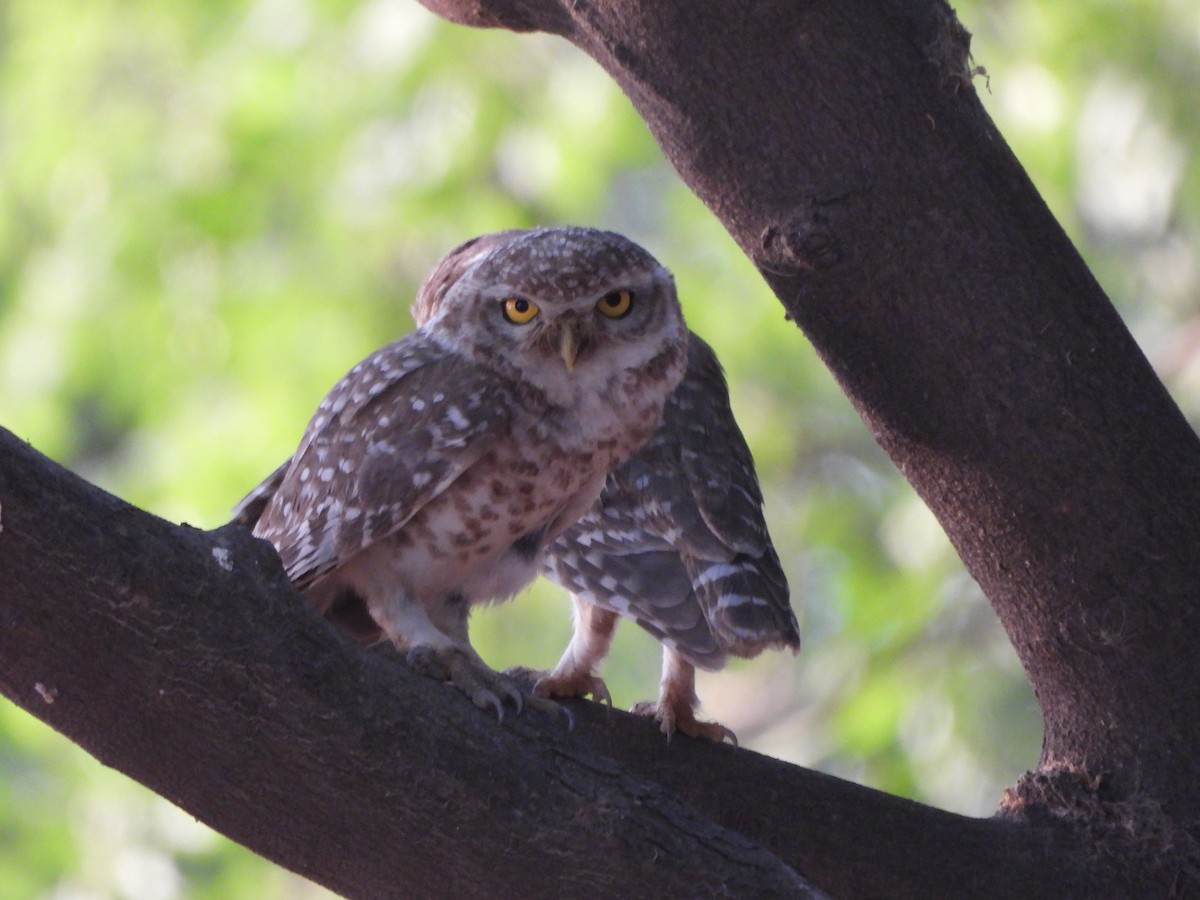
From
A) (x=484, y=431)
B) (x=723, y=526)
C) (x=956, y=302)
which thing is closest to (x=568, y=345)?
(x=484, y=431)

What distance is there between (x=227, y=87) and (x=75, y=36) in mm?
819

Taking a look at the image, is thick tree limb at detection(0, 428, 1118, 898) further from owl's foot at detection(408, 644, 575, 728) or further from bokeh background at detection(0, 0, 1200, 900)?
bokeh background at detection(0, 0, 1200, 900)

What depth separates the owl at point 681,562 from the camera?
8.67 feet

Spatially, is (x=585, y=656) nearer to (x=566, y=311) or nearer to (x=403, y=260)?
(x=566, y=311)

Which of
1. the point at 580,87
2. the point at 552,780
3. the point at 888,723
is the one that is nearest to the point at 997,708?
the point at 888,723

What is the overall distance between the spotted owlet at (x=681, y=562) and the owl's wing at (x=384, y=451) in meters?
0.47

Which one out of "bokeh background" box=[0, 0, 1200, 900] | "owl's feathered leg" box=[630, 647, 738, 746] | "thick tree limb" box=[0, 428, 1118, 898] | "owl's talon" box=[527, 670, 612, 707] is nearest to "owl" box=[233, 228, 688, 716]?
"owl's talon" box=[527, 670, 612, 707]

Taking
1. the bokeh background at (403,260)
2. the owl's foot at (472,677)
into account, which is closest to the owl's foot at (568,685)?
the owl's foot at (472,677)

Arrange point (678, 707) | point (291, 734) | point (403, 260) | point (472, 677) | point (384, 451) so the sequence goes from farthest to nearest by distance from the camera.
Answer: point (403, 260) < point (678, 707) < point (384, 451) < point (472, 677) < point (291, 734)

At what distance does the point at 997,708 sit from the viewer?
217 inches

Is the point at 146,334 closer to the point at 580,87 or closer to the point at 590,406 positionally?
the point at 580,87

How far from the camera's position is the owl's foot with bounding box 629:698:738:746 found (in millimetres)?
2617

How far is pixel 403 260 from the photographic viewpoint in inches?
208

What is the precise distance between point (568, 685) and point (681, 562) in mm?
295
